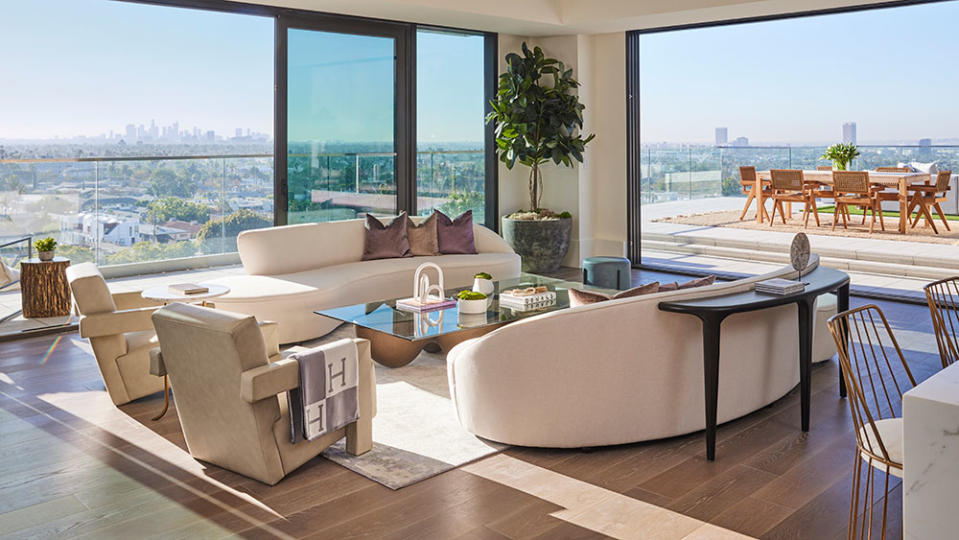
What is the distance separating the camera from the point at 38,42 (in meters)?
7.73

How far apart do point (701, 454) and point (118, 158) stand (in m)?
6.13

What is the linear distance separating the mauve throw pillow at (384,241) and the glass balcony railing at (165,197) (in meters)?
0.93

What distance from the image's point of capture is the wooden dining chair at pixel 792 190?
1062cm

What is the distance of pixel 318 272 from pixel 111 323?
2126 mm

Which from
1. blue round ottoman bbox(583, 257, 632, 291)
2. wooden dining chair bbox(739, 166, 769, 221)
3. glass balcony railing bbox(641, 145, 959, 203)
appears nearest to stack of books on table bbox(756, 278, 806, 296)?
blue round ottoman bbox(583, 257, 632, 291)

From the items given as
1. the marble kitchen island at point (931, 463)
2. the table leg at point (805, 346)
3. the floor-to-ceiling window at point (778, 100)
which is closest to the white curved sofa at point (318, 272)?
the floor-to-ceiling window at point (778, 100)

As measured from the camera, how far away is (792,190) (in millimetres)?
10711

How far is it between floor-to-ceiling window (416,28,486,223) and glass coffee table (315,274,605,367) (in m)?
3.30

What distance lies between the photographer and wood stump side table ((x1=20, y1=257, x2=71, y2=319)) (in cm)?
644

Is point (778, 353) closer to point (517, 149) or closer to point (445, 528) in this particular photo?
point (445, 528)

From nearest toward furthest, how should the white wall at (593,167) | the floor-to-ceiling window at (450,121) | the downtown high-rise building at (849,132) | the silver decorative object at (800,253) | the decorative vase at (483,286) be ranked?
the silver decorative object at (800,253) → the decorative vase at (483,286) → the floor-to-ceiling window at (450,121) → the white wall at (593,167) → the downtown high-rise building at (849,132)

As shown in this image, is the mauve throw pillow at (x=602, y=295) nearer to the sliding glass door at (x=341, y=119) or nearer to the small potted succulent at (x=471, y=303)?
the small potted succulent at (x=471, y=303)

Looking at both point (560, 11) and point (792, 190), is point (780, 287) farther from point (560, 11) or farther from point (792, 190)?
point (792, 190)

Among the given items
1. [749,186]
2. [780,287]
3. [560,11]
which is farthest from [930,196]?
[780,287]
